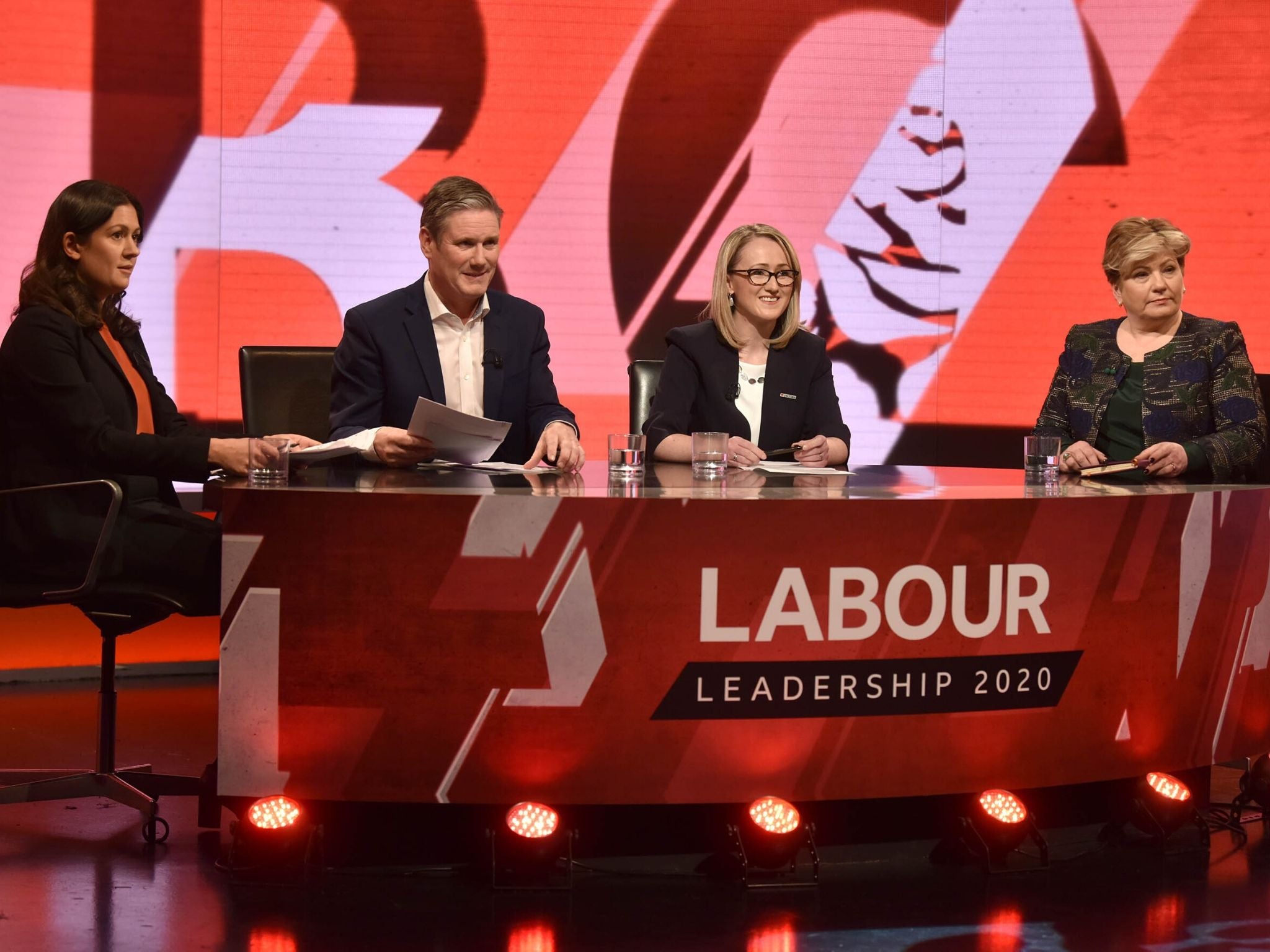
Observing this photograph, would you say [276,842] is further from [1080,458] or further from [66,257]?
[1080,458]

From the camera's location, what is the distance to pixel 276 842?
2.57 metres

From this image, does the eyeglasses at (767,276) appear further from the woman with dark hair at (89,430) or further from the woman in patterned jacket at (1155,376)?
the woman with dark hair at (89,430)

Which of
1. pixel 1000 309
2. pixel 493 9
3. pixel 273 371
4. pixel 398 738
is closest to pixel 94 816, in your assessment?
pixel 398 738

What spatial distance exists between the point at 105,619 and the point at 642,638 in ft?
3.74

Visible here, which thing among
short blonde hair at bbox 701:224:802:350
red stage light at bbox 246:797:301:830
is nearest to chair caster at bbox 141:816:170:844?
red stage light at bbox 246:797:301:830

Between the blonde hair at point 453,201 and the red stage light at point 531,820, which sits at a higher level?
the blonde hair at point 453,201

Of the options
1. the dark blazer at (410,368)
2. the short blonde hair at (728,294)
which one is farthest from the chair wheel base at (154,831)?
the short blonde hair at (728,294)

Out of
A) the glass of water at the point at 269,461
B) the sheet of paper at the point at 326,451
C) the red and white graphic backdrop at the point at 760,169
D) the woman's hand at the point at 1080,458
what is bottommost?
the glass of water at the point at 269,461

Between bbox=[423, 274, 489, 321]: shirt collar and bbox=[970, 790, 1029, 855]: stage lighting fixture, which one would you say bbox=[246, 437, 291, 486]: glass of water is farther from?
bbox=[970, 790, 1029, 855]: stage lighting fixture

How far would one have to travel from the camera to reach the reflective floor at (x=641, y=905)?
93.7 inches

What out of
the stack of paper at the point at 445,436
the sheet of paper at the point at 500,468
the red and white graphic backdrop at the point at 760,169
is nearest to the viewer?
the stack of paper at the point at 445,436

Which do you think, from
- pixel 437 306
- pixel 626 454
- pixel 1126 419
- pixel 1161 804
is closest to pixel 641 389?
pixel 437 306

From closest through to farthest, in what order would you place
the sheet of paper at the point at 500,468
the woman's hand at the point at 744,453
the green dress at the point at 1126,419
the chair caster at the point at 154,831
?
1. the chair caster at the point at 154,831
2. the sheet of paper at the point at 500,468
3. the woman's hand at the point at 744,453
4. the green dress at the point at 1126,419

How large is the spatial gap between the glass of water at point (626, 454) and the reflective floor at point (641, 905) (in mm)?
753
